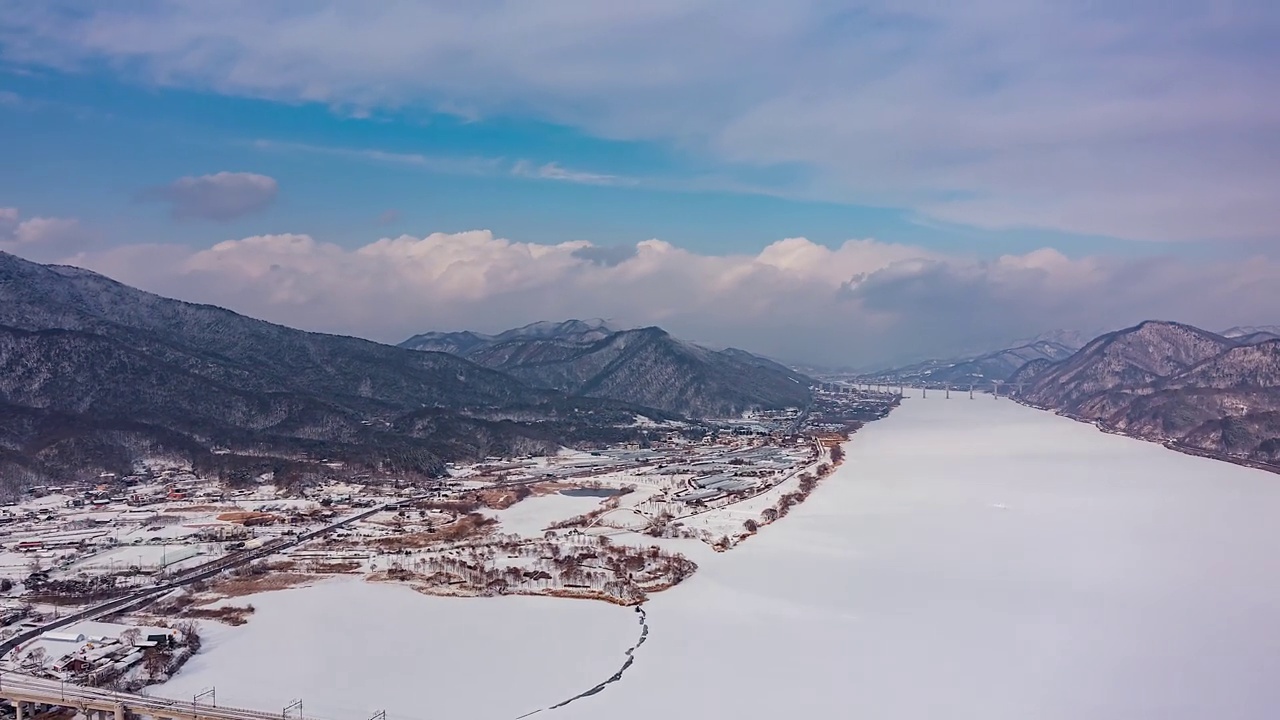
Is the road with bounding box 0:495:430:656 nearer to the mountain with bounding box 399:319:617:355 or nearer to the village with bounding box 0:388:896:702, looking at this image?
Result: the village with bounding box 0:388:896:702

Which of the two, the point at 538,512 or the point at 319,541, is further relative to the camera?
the point at 538,512

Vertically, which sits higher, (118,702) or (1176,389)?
(1176,389)

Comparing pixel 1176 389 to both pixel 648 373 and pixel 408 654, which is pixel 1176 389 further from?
pixel 408 654

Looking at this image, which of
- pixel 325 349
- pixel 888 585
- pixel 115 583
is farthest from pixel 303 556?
pixel 325 349

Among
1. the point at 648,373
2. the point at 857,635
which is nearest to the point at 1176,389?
the point at 648,373

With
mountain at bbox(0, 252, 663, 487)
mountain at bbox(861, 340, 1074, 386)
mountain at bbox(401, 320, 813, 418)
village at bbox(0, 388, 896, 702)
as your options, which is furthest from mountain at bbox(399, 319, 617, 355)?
village at bbox(0, 388, 896, 702)

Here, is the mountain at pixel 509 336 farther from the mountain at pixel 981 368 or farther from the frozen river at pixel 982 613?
the frozen river at pixel 982 613

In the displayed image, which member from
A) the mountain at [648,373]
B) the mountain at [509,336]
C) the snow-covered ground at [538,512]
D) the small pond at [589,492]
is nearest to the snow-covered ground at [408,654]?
the snow-covered ground at [538,512]
